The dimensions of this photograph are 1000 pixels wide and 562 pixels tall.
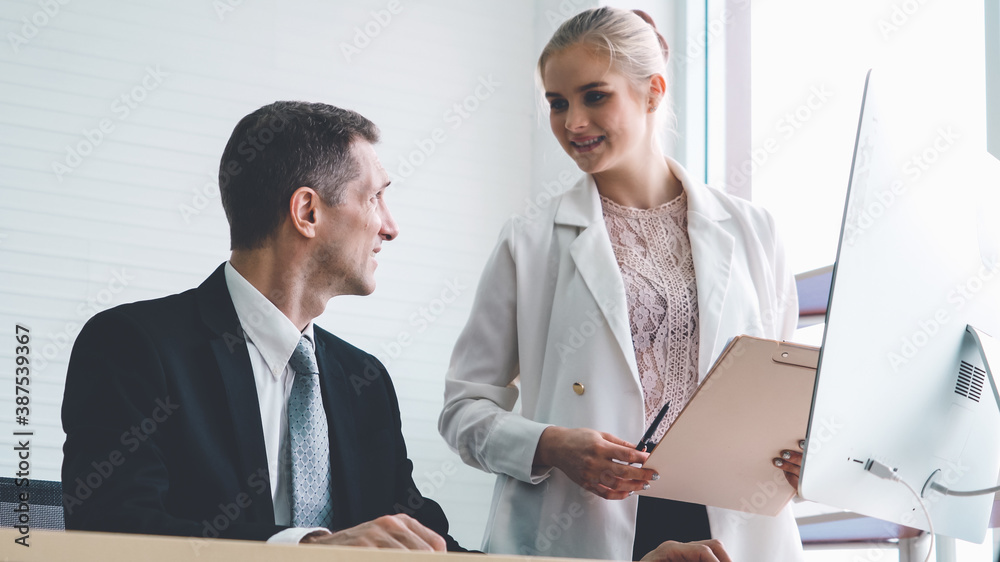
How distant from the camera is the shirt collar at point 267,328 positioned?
1415 mm

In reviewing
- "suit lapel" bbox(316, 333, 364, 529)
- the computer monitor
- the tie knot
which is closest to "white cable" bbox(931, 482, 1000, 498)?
the computer monitor

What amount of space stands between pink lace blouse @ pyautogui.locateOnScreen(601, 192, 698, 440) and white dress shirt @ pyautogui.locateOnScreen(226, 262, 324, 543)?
546 mm

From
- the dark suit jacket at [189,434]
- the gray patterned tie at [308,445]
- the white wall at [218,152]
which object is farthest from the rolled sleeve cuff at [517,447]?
the white wall at [218,152]

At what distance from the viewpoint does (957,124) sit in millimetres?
1030

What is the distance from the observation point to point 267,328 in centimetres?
142

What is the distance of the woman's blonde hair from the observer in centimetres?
176

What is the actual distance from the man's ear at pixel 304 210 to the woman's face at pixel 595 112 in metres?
0.47

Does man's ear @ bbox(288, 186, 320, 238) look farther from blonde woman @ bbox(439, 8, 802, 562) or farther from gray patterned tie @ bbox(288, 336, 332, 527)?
blonde woman @ bbox(439, 8, 802, 562)

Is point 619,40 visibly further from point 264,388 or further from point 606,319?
point 264,388

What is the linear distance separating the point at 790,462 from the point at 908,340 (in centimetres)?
40

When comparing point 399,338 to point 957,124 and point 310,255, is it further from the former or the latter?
point 957,124

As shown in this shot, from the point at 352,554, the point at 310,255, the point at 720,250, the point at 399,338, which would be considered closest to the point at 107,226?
the point at 399,338

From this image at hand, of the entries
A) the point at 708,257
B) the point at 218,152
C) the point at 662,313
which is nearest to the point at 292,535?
the point at 662,313

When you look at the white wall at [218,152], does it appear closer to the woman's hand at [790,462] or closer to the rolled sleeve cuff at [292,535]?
the woman's hand at [790,462]
